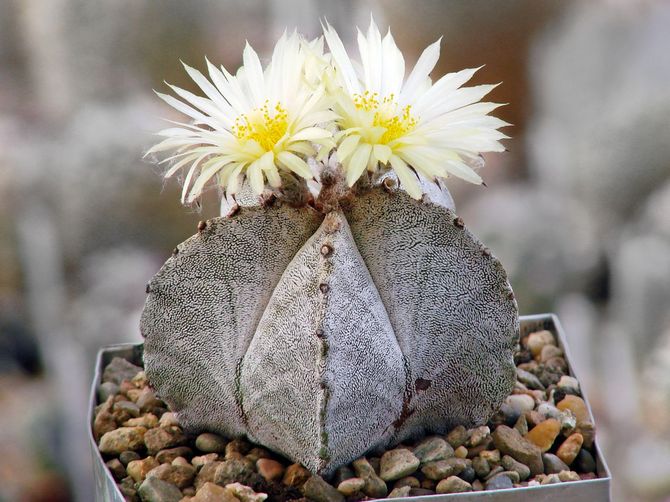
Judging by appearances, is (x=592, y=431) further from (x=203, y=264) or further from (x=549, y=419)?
(x=203, y=264)

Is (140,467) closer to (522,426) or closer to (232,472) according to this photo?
(232,472)

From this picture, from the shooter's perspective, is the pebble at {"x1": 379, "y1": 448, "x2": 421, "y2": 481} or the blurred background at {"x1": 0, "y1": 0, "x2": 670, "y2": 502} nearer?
the pebble at {"x1": 379, "y1": 448, "x2": 421, "y2": 481}

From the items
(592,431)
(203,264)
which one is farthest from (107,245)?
(592,431)

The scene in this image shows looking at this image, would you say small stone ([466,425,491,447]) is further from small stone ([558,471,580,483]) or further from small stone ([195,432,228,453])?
small stone ([195,432,228,453])

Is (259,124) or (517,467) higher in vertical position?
(259,124)

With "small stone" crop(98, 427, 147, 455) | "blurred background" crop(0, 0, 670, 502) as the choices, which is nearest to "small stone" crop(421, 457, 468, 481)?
"small stone" crop(98, 427, 147, 455)

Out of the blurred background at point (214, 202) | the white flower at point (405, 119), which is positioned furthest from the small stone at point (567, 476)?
the blurred background at point (214, 202)

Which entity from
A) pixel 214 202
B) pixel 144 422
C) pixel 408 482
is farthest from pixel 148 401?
pixel 214 202
